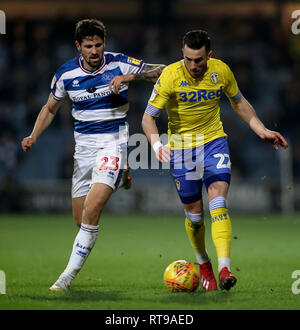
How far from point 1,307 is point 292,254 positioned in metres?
5.63

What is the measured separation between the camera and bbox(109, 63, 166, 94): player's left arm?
7.27 metres

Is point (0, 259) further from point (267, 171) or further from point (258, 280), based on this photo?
point (267, 171)

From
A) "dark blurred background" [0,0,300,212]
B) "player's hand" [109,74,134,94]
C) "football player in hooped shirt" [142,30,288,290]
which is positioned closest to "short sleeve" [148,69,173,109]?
"football player in hooped shirt" [142,30,288,290]

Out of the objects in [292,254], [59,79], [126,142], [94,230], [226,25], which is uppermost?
[226,25]

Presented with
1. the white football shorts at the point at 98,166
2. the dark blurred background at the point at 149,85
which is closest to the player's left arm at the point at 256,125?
the white football shorts at the point at 98,166

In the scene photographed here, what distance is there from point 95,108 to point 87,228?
1255mm

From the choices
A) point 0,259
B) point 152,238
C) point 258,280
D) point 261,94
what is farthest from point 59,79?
point 261,94

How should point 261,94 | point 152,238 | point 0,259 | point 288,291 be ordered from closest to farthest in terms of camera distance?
1. point 288,291
2. point 0,259
3. point 152,238
4. point 261,94

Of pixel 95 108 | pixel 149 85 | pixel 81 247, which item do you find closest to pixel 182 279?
pixel 81 247

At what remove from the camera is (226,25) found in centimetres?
2250

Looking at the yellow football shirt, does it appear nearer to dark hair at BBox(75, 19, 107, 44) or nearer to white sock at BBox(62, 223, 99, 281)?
dark hair at BBox(75, 19, 107, 44)

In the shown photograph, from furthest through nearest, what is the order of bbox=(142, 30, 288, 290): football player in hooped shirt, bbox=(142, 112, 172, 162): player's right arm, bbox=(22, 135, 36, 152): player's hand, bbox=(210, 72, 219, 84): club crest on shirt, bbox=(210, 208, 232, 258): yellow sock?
bbox=(22, 135, 36, 152): player's hand → bbox=(210, 72, 219, 84): club crest on shirt → bbox=(142, 30, 288, 290): football player in hooped shirt → bbox=(210, 208, 232, 258): yellow sock → bbox=(142, 112, 172, 162): player's right arm

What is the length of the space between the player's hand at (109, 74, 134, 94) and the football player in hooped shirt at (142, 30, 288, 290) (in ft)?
1.08

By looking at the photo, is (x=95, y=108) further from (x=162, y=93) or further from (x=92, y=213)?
(x=92, y=213)
